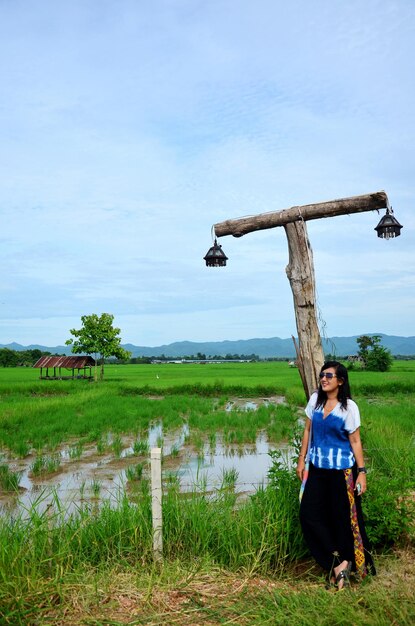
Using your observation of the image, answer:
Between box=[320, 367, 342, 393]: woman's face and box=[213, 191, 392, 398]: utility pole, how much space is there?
850mm

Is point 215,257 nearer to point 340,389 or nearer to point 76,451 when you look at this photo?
point 340,389

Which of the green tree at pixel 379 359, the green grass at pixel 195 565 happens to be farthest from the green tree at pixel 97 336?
the green grass at pixel 195 565

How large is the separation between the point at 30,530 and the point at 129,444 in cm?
658

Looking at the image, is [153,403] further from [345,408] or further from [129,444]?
[345,408]

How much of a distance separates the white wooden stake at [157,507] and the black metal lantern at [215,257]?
199 cm

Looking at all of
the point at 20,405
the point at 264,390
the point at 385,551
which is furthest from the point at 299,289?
the point at 264,390

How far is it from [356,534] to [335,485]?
1.06 ft

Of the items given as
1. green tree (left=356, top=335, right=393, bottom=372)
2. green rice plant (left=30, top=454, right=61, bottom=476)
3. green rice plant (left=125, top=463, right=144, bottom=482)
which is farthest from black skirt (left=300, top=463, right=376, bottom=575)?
green tree (left=356, top=335, right=393, bottom=372)

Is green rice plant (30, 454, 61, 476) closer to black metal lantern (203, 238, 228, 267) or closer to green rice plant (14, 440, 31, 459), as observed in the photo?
green rice plant (14, 440, 31, 459)

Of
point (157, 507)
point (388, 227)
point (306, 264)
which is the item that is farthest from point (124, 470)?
point (388, 227)

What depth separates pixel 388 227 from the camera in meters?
4.36

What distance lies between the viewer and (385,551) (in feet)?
12.7

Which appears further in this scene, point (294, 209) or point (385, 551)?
point (294, 209)

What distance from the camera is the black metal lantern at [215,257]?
4918mm
